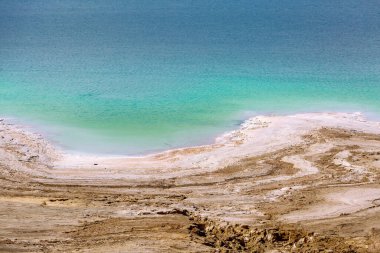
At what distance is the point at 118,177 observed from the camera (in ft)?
54.4

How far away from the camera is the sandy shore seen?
38.8 ft

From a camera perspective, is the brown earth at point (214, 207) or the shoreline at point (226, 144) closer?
the brown earth at point (214, 207)

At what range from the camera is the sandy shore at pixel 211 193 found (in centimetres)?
1182

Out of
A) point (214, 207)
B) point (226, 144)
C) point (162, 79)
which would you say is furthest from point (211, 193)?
point (162, 79)

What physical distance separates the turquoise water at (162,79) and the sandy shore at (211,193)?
1803mm

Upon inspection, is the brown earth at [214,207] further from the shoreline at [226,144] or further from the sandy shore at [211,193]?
the shoreline at [226,144]

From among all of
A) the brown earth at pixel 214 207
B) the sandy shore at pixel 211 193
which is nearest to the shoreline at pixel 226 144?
the sandy shore at pixel 211 193

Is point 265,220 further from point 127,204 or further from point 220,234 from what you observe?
point 127,204

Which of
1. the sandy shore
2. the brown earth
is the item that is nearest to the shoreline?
the sandy shore

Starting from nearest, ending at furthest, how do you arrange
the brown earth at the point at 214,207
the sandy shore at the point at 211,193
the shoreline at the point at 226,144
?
1. the brown earth at the point at 214,207
2. the sandy shore at the point at 211,193
3. the shoreline at the point at 226,144

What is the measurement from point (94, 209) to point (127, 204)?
41.1 inches

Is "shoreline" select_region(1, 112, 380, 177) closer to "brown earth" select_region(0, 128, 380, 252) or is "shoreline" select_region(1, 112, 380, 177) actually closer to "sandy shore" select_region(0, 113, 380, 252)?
"sandy shore" select_region(0, 113, 380, 252)

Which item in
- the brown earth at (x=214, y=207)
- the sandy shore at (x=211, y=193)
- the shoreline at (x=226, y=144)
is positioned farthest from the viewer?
the shoreline at (x=226, y=144)

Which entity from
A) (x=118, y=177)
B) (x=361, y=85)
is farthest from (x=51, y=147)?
(x=361, y=85)
